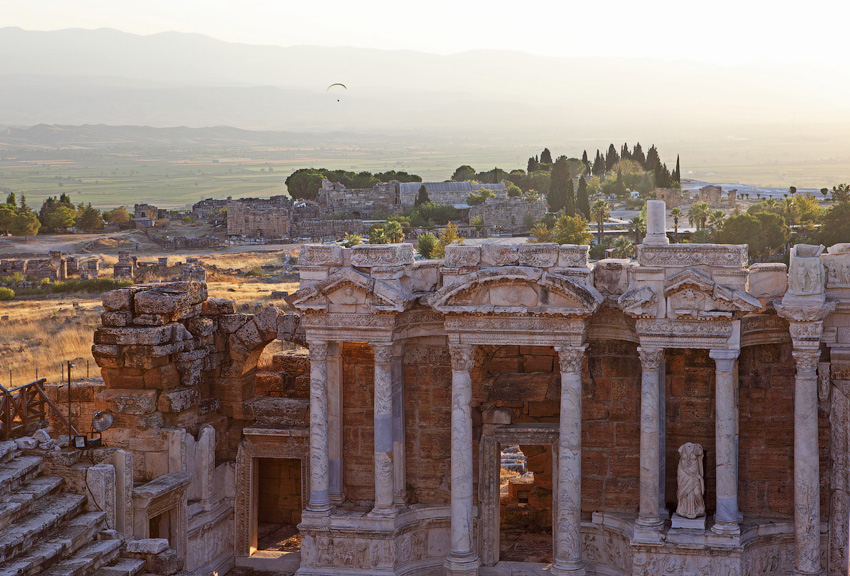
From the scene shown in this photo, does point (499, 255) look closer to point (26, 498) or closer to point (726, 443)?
point (726, 443)

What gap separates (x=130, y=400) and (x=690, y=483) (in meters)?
9.58

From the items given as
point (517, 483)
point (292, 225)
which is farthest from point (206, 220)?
point (517, 483)

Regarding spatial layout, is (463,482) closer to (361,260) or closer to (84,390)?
(361,260)

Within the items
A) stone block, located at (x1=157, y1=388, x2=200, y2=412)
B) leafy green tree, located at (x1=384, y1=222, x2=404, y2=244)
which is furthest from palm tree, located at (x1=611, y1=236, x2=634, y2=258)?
stone block, located at (x1=157, y1=388, x2=200, y2=412)

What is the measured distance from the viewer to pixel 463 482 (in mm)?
16906

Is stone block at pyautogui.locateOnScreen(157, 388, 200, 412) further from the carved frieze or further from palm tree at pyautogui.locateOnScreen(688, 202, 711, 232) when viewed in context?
palm tree at pyautogui.locateOnScreen(688, 202, 711, 232)

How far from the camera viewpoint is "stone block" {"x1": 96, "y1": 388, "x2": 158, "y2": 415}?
60.8 ft

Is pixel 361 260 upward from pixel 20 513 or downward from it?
upward

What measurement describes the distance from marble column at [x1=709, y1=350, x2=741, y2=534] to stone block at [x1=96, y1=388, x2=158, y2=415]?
9530 millimetres

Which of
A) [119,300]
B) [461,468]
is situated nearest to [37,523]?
[119,300]

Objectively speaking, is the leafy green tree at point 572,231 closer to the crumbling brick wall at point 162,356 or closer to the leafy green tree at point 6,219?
the leafy green tree at point 6,219

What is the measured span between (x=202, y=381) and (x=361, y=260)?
15.0 feet

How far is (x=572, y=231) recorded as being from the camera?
90688mm

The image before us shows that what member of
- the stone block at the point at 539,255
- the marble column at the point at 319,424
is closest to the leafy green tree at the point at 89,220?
the marble column at the point at 319,424
